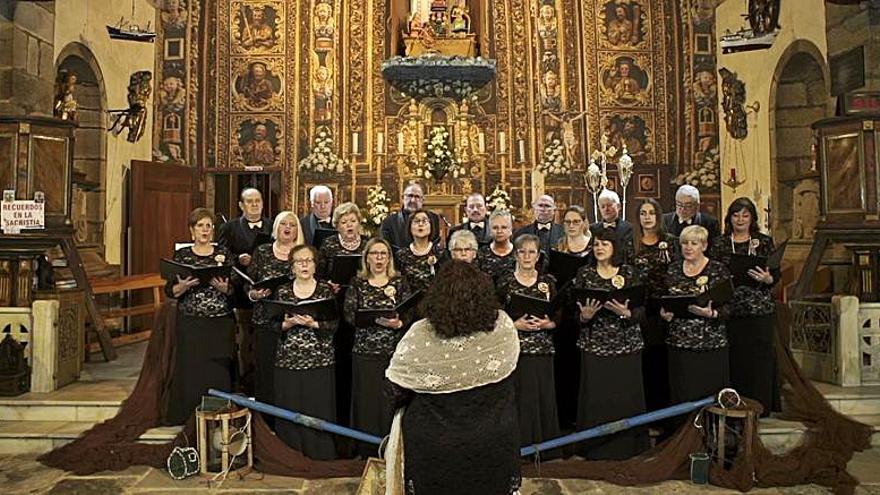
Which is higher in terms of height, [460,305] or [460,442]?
[460,305]

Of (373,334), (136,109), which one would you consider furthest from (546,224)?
(136,109)

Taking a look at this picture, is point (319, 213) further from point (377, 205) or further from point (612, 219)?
point (377, 205)

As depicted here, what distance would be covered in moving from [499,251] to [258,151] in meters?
6.93

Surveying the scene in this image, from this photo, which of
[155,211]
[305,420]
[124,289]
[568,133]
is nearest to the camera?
[305,420]

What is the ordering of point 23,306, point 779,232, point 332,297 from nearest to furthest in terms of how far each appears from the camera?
1. point 332,297
2. point 23,306
3. point 779,232

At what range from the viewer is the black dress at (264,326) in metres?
4.98

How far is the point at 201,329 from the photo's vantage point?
5.10 meters

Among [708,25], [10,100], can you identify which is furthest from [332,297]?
[708,25]

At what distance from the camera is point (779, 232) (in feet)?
32.2

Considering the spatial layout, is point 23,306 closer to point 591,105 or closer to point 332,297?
point 332,297

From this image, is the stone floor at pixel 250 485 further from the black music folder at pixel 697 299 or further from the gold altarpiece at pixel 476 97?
the gold altarpiece at pixel 476 97

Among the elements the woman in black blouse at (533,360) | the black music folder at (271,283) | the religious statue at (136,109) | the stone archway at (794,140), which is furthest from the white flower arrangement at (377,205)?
the woman in black blouse at (533,360)

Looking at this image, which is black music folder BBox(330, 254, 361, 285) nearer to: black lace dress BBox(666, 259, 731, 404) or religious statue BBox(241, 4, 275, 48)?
black lace dress BBox(666, 259, 731, 404)

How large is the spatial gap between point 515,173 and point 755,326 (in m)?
6.34
